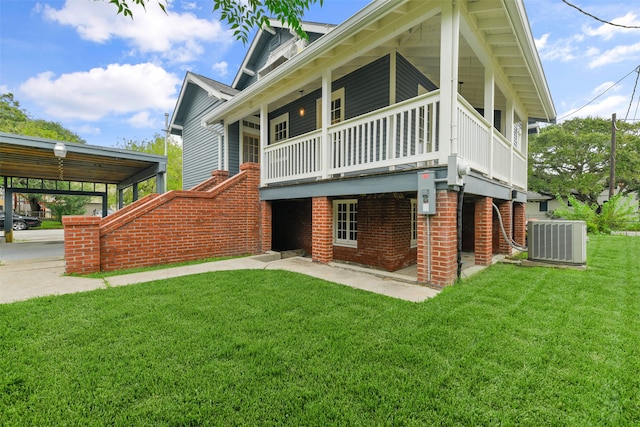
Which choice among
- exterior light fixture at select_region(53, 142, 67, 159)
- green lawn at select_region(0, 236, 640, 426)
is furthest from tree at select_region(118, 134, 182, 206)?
green lawn at select_region(0, 236, 640, 426)

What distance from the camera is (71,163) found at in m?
8.86

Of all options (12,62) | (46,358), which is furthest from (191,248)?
(12,62)

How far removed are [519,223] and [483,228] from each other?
3843 mm

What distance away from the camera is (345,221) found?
7422 mm

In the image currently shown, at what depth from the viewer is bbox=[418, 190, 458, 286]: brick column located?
161 inches

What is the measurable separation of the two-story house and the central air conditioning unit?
0.81 m

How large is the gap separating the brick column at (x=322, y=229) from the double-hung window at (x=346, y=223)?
1230 mm

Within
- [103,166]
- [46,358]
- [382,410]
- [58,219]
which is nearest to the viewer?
[382,410]

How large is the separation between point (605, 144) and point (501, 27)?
1054 inches

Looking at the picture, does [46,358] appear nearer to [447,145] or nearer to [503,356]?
[503,356]

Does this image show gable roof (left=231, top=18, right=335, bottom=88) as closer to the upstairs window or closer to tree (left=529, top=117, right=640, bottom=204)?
the upstairs window

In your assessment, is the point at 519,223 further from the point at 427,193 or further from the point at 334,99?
the point at 334,99

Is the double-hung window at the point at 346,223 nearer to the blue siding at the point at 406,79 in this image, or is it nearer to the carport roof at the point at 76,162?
the blue siding at the point at 406,79

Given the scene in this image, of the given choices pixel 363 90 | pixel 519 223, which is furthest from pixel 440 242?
pixel 519 223
